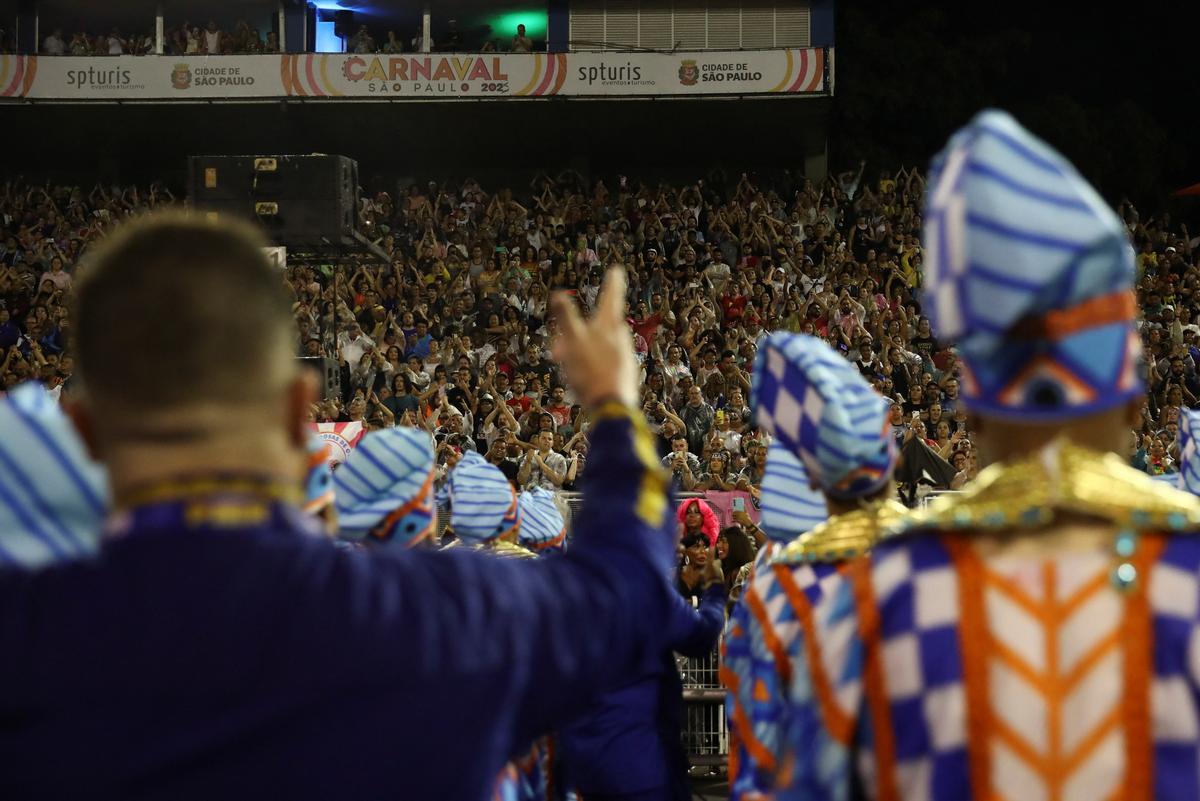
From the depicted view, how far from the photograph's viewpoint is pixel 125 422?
60.4 inches

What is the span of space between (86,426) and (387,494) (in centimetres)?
304

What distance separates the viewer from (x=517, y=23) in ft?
83.2

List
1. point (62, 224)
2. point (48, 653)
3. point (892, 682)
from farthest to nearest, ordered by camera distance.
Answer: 1. point (62, 224)
2. point (892, 682)
3. point (48, 653)

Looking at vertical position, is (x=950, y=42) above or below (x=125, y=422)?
above

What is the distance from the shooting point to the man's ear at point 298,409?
1.62m

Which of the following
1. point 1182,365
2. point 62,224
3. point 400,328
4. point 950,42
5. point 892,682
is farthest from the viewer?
point 950,42

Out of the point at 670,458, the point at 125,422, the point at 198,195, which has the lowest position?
the point at 670,458

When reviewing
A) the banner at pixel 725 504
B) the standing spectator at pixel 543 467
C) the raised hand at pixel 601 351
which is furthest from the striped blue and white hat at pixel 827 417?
the standing spectator at pixel 543 467

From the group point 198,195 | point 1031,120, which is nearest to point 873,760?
point 198,195

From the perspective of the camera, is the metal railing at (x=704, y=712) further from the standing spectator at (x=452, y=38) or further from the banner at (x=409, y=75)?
the standing spectator at (x=452, y=38)

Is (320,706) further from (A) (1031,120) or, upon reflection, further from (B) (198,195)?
(A) (1031,120)

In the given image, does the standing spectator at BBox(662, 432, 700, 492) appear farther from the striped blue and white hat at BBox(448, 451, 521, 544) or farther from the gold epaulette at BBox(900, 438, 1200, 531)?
the gold epaulette at BBox(900, 438, 1200, 531)

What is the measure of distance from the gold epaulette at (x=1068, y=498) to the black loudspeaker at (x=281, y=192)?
10.9 metres

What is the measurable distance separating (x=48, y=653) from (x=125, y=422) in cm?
24
